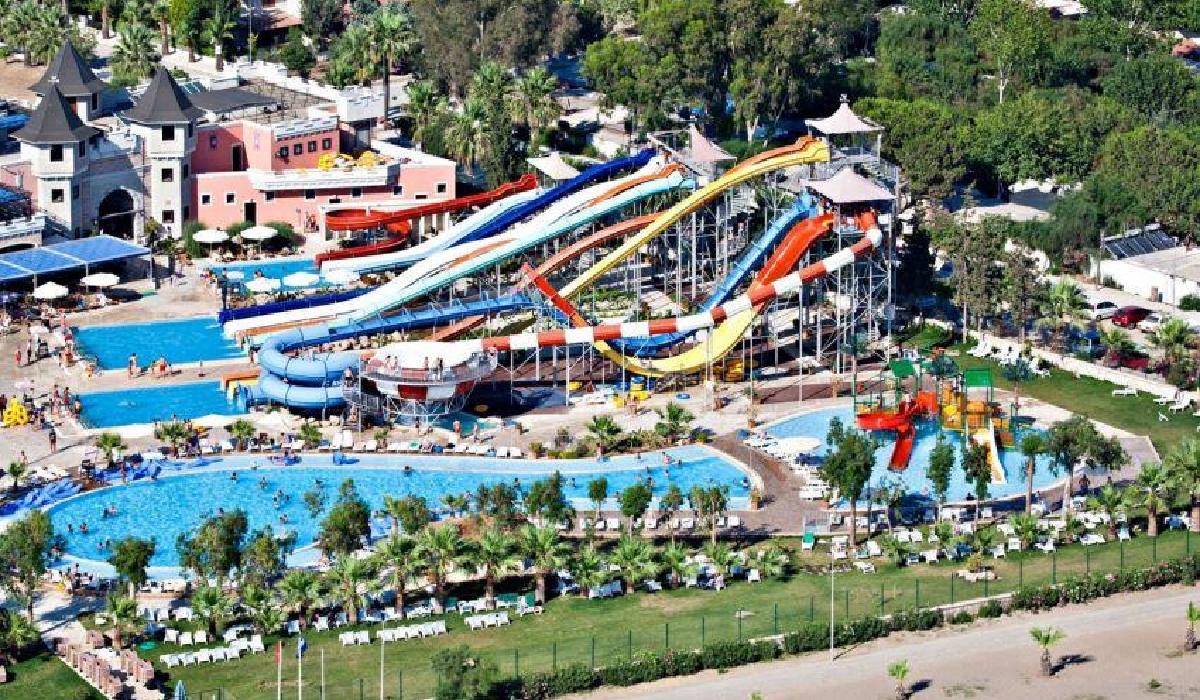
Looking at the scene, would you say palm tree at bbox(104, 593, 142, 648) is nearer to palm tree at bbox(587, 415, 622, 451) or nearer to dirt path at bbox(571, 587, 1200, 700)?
dirt path at bbox(571, 587, 1200, 700)

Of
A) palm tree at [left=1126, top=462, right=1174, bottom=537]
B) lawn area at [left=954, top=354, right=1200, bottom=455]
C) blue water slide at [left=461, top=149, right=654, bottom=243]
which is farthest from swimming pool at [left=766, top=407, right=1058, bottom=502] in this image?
blue water slide at [left=461, top=149, right=654, bottom=243]

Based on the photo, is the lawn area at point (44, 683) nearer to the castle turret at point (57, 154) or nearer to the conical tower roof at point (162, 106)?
the castle turret at point (57, 154)

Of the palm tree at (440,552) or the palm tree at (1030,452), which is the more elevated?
the palm tree at (1030,452)

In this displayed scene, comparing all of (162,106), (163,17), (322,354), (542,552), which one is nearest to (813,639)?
(542,552)

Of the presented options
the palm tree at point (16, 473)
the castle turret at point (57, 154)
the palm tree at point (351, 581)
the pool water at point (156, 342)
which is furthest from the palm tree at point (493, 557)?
the castle turret at point (57, 154)

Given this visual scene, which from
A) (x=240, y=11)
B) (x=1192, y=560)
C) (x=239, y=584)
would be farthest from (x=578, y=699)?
(x=240, y=11)

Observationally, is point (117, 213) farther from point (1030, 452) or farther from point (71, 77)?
point (1030, 452)

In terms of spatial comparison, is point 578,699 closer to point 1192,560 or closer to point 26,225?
point 1192,560
